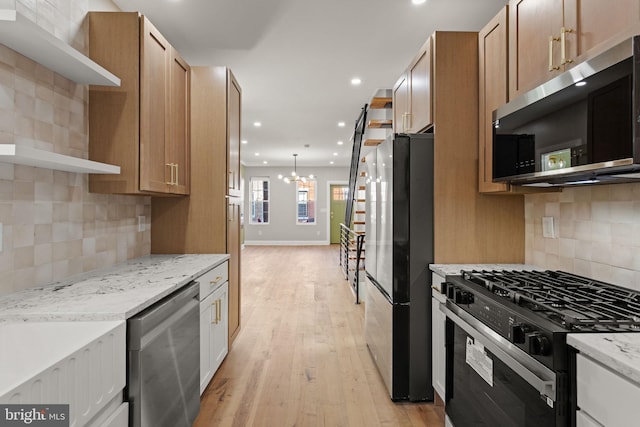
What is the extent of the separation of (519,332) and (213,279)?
189cm

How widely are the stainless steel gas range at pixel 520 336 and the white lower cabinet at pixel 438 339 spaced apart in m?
0.17

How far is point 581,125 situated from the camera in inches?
52.9

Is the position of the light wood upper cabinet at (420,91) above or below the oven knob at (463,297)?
above

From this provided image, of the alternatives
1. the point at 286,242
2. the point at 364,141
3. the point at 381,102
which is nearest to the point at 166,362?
the point at 381,102

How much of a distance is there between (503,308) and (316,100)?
4.03 m

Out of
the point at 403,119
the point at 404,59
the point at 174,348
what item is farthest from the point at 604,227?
the point at 404,59

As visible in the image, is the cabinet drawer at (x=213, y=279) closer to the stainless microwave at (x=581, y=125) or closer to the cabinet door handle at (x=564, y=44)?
the stainless microwave at (x=581, y=125)

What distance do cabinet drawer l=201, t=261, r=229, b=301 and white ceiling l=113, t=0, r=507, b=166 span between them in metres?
1.90

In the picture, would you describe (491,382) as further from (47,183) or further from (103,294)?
(47,183)

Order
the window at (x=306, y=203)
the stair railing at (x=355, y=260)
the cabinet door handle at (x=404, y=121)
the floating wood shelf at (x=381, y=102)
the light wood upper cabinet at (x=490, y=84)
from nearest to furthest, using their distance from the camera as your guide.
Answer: the light wood upper cabinet at (x=490, y=84), the cabinet door handle at (x=404, y=121), the floating wood shelf at (x=381, y=102), the stair railing at (x=355, y=260), the window at (x=306, y=203)

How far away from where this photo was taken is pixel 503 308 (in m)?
1.36

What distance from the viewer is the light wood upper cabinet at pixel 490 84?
77.5 inches

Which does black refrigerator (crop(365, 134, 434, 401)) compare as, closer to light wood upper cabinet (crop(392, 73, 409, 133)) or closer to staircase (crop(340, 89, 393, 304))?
light wood upper cabinet (crop(392, 73, 409, 133))

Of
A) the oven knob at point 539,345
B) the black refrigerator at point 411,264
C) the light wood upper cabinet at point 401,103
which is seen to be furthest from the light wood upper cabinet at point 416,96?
the oven knob at point 539,345
